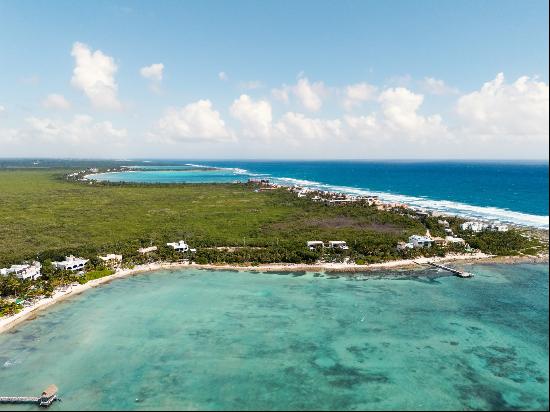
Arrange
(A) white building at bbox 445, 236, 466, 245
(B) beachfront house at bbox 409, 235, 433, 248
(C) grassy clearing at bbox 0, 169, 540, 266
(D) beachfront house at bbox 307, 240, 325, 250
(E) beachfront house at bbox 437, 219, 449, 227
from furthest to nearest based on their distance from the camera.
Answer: (E) beachfront house at bbox 437, 219, 449, 227
(A) white building at bbox 445, 236, 466, 245
(B) beachfront house at bbox 409, 235, 433, 248
(D) beachfront house at bbox 307, 240, 325, 250
(C) grassy clearing at bbox 0, 169, 540, 266

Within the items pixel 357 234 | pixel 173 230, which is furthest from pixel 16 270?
pixel 357 234

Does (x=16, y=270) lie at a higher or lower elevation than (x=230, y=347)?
higher

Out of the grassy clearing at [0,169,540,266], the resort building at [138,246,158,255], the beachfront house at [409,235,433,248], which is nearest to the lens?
the grassy clearing at [0,169,540,266]

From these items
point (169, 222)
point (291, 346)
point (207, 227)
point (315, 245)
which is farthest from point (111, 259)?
point (291, 346)

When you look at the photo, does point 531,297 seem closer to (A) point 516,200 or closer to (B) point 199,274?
(B) point 199,274

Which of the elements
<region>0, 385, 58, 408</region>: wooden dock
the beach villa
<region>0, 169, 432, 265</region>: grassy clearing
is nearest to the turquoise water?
<region>0, 385, 58, 408</region>: wooden dock

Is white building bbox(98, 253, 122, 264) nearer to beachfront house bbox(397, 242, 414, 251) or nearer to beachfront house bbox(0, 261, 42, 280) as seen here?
beachfront house bbox(0, 261, 42, 280)

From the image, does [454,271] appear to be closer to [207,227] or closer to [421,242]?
[421,242]
